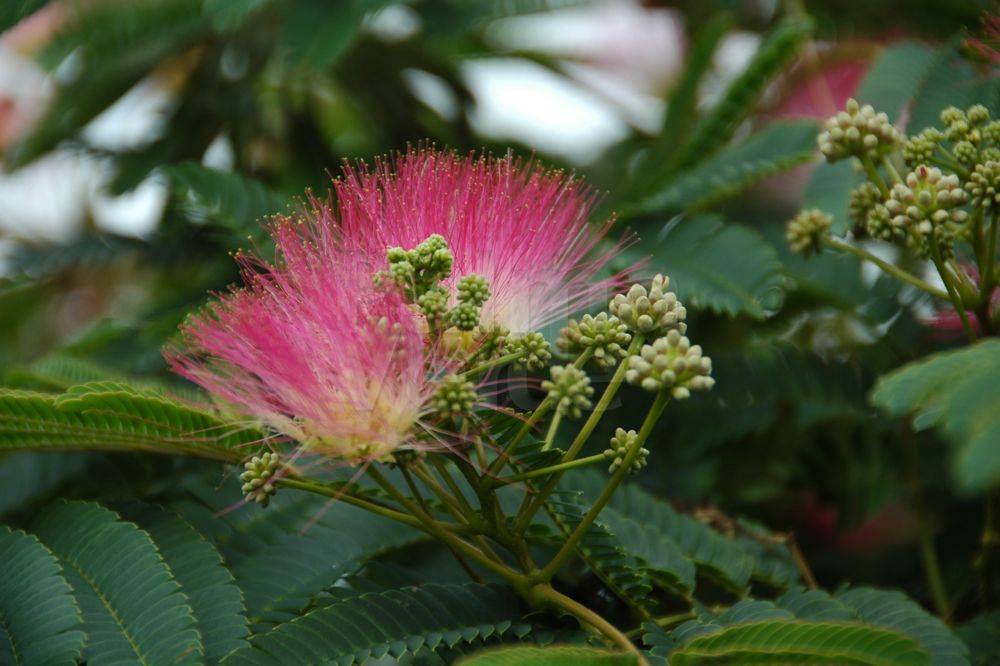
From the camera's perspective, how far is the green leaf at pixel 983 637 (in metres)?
2.09

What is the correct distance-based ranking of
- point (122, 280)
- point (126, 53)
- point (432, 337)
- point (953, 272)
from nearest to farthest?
point (432, 337), point (953, 272), point (126, 53), point (122, 280)

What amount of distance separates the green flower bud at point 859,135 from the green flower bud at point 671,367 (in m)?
0.67

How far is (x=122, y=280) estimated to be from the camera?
→ 12.5ft

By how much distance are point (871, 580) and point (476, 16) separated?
6.97 feet

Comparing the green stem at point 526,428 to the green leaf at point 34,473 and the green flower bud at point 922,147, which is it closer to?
the green flower bud at point 922,147

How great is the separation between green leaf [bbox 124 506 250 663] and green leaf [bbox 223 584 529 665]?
90mm

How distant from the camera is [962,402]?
4.55ft

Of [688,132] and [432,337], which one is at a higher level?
[688,132]

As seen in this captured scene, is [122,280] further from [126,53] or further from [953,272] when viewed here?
[953,272]

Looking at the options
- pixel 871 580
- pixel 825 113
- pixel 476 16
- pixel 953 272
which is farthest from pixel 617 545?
pixel 825 113

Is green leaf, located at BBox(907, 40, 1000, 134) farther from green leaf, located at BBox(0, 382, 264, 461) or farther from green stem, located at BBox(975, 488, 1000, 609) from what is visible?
green leaf, located at BBox(0, 382, 264, 461)

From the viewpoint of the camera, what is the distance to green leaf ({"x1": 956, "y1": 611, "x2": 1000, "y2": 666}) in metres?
2.09

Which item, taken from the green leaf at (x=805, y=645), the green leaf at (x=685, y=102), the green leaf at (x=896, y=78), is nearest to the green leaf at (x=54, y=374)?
the green leaf at (x=805, y=645)

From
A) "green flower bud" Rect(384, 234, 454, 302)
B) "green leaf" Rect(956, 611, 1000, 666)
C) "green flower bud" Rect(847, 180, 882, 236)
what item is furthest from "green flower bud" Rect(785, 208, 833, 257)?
"green flower bud" Rect(384, 234, 454, 302)
